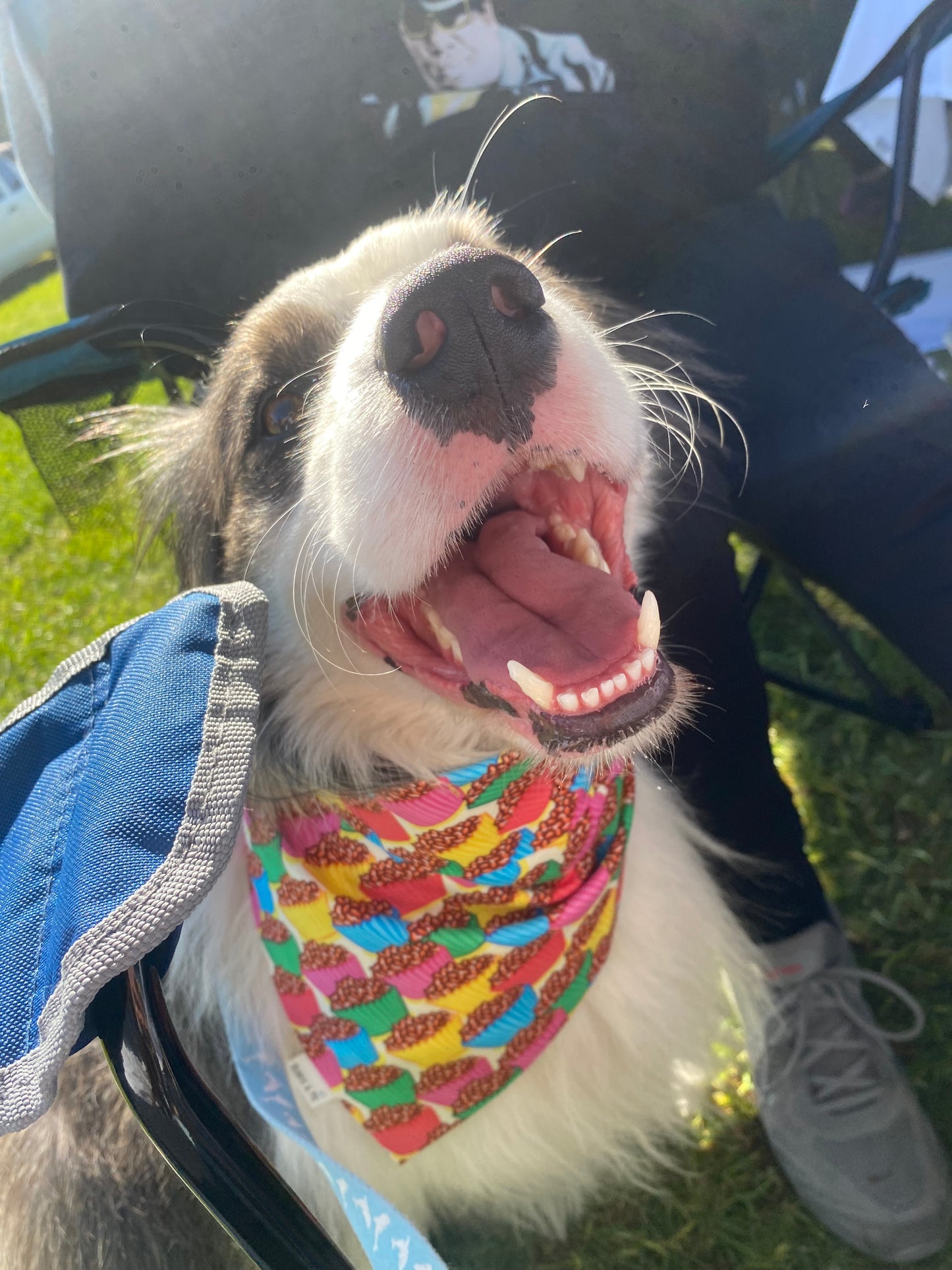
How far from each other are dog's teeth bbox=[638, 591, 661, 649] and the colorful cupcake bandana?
0.37 meters

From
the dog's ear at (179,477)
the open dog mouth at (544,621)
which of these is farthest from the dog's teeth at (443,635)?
the dog's ear at (179,477)

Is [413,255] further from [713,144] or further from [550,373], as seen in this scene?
[713,144]

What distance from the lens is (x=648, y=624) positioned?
1.21m

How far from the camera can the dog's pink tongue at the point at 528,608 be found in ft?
4.09

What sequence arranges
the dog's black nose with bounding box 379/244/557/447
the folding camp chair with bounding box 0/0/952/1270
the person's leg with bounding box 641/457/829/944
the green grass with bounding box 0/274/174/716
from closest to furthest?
1. the folding camp chair with bounding box 0/0/952/1270
2. the dog's black nose with bounding box 379/244/557/447
3. the person's leg with bounding box 641/457/829/944
4. the green grass with bounding box 0/274/174/716

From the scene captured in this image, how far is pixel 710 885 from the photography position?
6.33 ft

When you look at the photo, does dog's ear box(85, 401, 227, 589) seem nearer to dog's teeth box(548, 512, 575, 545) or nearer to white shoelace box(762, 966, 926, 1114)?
dog's teeth box(548, 512, 575, 545)

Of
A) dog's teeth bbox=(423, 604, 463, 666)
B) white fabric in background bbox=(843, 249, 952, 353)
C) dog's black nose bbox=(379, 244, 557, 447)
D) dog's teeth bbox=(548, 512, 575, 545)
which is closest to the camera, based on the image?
dog's black nose bbox=(379, 244, 557, 447)

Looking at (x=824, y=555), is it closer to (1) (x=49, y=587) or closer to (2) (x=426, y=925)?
A: (2) (x=426, y=925)

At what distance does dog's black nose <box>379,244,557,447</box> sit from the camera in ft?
3.59

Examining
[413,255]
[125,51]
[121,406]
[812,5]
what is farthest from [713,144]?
[121,406]

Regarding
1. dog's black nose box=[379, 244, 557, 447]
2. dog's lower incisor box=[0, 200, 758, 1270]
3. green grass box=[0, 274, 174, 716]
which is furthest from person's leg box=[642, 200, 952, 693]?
green grass box=[0, 274, 174, 716]

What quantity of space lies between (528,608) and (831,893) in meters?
1.47

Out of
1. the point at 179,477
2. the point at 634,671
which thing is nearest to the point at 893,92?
the point at 634,671
